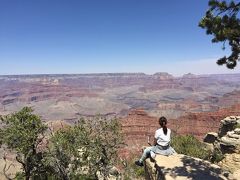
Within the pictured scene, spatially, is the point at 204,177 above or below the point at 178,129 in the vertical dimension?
above

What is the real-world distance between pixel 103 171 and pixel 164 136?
1887cm

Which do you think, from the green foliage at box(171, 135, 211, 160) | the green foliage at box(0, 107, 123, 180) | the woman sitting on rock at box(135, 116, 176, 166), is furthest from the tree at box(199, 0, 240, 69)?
the green foliage at box(171, 135, 211, 160)

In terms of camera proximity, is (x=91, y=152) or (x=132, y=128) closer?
(x=91, y=152)

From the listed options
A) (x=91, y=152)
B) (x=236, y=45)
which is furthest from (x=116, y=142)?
(x=236, y=45)

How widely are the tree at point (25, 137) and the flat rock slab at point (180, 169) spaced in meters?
18.7

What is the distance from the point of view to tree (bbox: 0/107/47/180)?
32188mm

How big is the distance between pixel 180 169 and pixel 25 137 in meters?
21.1

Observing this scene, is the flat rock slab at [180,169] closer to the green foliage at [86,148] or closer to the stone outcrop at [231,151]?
the stone outcrop at [231,151]

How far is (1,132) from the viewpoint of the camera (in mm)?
33219

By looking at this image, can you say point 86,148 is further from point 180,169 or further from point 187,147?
point 187,147

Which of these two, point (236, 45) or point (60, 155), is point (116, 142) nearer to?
point (60, 155)

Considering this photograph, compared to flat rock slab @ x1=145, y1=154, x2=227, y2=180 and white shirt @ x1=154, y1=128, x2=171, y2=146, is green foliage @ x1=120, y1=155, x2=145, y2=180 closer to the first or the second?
flat rock slab @ x1=145, y1=154, x2=227, y2=180

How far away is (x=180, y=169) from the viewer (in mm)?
16156

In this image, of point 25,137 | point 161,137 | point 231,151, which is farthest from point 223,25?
point 25,137
